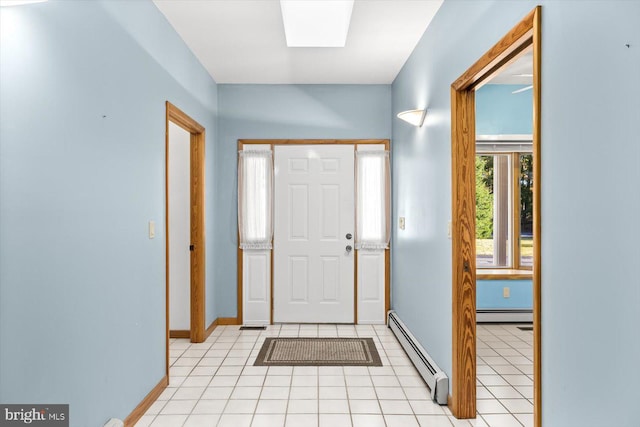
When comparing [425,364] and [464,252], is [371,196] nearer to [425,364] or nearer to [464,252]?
[425,364]

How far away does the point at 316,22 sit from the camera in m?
3.22

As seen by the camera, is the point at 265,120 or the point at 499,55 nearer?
the point at 499,55

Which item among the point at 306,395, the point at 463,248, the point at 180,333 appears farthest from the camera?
the point at 180,333

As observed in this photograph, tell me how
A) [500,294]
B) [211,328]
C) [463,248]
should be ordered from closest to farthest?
[463,248] < [211,328] < [500,294]

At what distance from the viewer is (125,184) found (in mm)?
2383

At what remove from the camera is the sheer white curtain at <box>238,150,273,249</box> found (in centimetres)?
474

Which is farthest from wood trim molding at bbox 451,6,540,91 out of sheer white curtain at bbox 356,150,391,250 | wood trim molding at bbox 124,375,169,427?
wood trim molding at bbox 124,375,169,427

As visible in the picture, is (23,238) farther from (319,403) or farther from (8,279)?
(319,403)

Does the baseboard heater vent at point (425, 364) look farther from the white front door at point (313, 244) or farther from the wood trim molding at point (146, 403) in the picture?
the wood trim molding at point (146, 403)

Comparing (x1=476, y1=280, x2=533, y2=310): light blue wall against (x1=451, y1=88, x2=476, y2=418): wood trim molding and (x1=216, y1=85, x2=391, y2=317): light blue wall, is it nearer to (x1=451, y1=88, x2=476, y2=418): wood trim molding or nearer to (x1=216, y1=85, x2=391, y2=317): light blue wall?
(x1=216, y1=85, x2=391, y2=317): light blue wall

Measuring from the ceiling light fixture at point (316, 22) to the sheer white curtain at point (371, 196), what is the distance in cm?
152

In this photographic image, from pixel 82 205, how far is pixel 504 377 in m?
3.07

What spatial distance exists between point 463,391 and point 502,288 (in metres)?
2.53

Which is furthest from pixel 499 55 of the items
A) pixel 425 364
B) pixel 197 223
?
pixel 197 223
